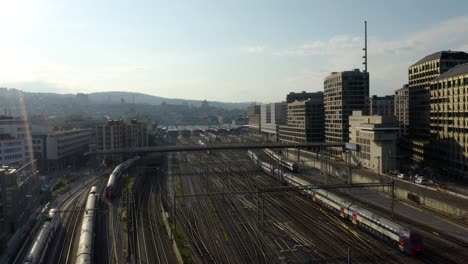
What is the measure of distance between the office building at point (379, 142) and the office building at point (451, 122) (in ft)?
19.5

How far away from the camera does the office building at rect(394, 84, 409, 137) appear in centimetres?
8412

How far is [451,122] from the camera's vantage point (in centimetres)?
5425

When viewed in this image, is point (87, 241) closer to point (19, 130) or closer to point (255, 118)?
point (19, 130)

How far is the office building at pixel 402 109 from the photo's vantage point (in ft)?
276

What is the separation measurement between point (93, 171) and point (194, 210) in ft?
116

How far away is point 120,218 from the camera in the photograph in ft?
133

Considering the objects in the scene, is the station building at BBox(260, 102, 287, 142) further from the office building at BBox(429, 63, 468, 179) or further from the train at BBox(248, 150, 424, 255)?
the train at BBox(248, 150, 424, 255)

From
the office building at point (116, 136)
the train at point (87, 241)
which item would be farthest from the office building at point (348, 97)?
the train at point (87, 241)

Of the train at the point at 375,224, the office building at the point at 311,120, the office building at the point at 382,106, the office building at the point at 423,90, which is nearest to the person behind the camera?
the train at the point at 375,224

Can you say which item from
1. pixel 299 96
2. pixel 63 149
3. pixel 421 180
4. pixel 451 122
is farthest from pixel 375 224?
pixel 299 96

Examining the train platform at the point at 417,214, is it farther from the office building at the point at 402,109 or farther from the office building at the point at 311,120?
the office building at the point at 311,120

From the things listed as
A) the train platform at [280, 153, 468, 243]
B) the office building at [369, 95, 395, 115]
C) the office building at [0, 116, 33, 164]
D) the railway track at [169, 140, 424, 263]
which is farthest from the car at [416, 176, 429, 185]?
the office building at [0, 116, 33, 164]

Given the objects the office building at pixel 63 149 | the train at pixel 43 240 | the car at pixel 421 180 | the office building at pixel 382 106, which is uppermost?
the office building at pixel 382 106

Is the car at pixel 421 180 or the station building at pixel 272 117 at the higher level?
the station building at pixel 272 117
